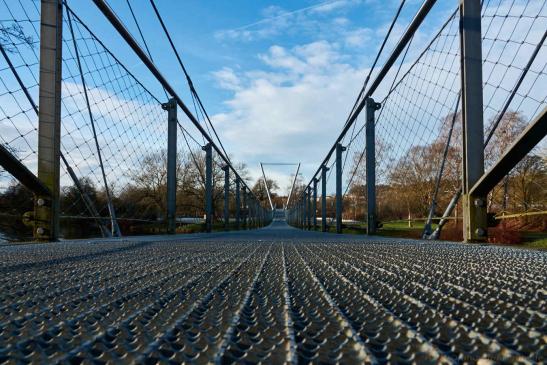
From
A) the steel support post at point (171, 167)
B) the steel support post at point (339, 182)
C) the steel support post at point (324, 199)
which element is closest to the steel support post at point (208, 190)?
the steel support post at point (339, 182)

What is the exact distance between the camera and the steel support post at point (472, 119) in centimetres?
246

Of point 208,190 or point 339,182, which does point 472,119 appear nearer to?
point 339,182

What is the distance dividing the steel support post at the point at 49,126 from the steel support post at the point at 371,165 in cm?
362

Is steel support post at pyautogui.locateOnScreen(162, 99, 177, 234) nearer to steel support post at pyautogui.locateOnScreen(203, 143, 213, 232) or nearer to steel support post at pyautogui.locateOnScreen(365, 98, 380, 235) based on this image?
steel support post at pyautogui.locateOnScreen(365, 98, 380, 235)

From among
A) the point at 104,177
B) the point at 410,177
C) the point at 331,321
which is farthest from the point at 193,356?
the point at 410,177

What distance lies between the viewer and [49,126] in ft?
8.34

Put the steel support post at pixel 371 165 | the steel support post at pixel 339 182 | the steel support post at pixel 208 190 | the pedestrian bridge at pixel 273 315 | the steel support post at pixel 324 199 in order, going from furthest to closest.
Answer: the steel support post at pixel 324 199 < the steel support post at pixel 208 190 < the steel support post at pixel 339 182 < the steel support post at pixel 371 165 < the pedestrian bridge at pixel 273 315

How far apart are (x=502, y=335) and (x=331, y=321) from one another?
228mm

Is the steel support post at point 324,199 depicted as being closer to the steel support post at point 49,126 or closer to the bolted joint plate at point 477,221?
the bolted joint plate at point 477,221

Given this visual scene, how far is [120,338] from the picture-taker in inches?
21.4

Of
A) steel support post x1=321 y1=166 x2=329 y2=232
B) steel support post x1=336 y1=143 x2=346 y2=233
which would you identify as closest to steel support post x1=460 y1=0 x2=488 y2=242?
steel support post x1=336 y1=143 x2=346 y2=233

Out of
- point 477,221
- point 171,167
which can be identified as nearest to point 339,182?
point 171,167

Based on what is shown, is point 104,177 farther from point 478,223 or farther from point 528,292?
point 528,292

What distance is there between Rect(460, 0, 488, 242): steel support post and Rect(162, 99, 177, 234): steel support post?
3598mm
